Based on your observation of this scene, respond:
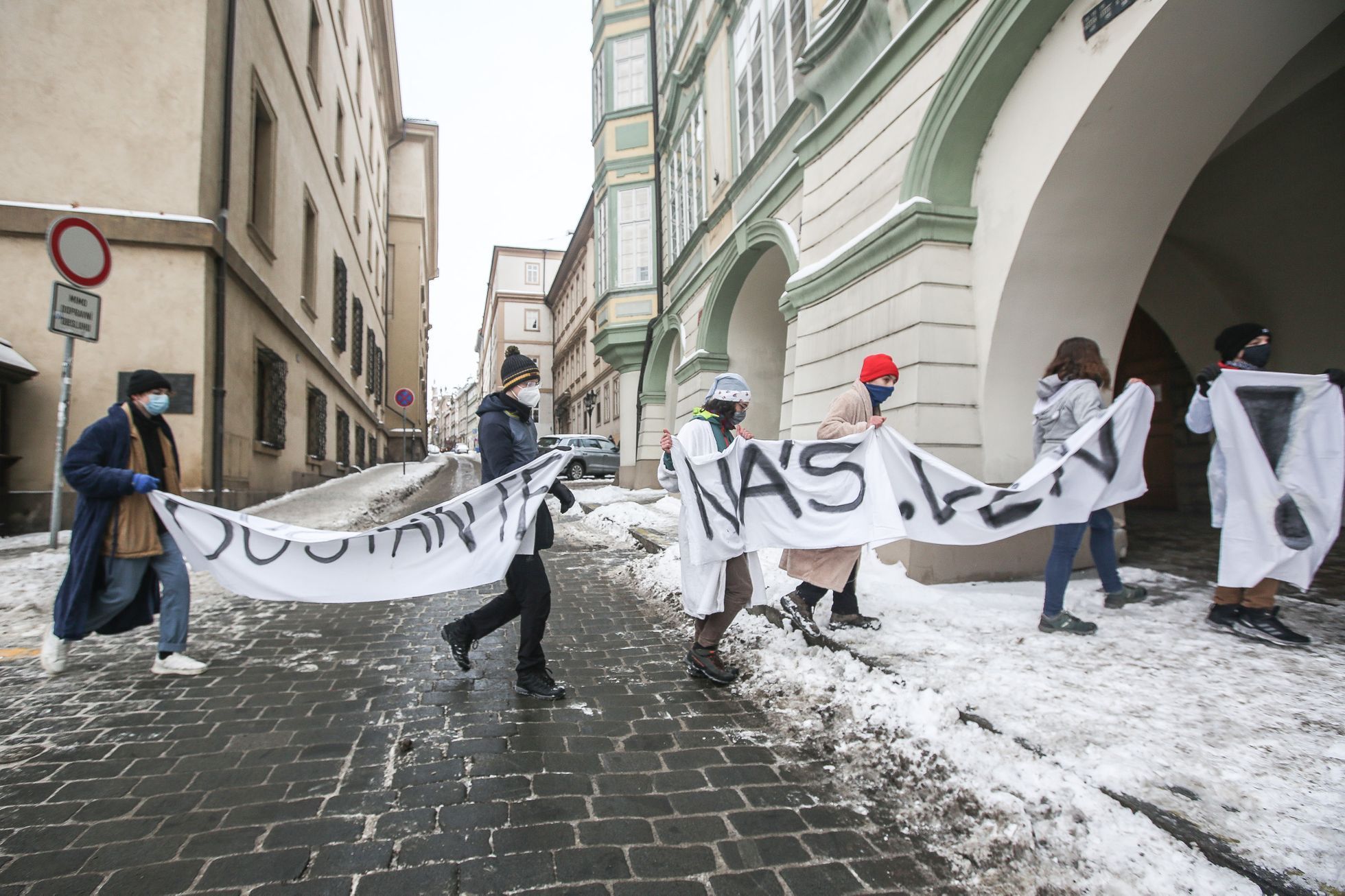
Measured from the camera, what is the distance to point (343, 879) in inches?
87.0

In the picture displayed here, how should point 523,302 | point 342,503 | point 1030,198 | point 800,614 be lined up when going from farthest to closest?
point 523,302, point 342,503, point 1030,198, point 800,614

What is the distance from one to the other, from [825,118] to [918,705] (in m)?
7.21

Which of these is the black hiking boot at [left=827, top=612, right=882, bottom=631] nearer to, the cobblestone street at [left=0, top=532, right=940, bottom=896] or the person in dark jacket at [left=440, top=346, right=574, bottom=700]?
the cobblestone street at [left=0, top=532, right=940, bottom=896]

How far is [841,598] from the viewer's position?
4.82m

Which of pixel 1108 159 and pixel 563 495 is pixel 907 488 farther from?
pixel 1108 159

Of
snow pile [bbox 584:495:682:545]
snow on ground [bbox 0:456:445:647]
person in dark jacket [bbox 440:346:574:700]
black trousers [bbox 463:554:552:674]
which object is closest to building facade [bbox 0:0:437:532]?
snow on ground [bbox 0:456:445:647]

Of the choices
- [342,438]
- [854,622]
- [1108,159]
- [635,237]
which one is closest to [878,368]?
[854,622]

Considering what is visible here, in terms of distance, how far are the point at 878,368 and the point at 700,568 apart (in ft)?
6.48

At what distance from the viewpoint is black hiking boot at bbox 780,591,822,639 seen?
4641 millimetres

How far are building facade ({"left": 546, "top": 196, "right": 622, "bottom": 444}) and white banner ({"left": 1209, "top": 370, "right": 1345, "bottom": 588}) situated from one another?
2525 cm

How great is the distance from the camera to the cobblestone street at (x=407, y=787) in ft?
7.42

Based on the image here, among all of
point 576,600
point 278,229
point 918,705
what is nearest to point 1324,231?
point 918,705

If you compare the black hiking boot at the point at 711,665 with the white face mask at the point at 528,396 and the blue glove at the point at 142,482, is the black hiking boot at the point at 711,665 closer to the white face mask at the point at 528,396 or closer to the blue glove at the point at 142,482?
the white face mask at the point at 528,396

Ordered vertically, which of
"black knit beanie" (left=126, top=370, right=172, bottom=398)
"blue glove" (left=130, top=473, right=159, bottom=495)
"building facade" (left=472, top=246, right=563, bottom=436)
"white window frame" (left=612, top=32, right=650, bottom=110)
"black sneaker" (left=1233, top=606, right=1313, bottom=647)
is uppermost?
"building facade" (left=472, top=246, right=563, bottom=436)
